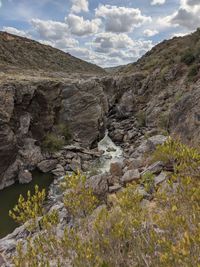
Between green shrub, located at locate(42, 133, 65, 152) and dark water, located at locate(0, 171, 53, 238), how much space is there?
12.5 ft

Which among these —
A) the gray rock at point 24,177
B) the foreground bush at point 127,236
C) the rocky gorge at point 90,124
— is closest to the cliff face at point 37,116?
the rocky gorge at point 90,124

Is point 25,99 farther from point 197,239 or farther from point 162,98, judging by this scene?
point 197,239

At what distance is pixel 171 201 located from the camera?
4.58 metres

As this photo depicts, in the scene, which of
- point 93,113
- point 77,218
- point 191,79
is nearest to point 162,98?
point 191,79

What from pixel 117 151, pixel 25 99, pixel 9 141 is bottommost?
pixel 117 151

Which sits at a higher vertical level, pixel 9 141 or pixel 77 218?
pixel 77 218

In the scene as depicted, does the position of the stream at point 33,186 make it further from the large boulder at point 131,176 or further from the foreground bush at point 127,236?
the foreground bush at point 127,236

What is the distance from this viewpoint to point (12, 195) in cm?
2088

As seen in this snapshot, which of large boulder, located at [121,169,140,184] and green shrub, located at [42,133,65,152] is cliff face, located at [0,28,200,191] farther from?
large boulder, located at [121,169,140,184]

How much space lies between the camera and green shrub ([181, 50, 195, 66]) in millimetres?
38206

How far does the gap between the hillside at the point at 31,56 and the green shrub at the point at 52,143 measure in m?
23.0

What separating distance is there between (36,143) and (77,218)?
77.7ft

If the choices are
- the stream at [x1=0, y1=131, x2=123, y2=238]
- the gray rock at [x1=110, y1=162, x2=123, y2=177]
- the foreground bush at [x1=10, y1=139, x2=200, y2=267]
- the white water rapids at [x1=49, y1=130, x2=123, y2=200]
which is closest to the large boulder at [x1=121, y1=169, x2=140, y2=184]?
the gray rock at [x1=110, y1=162, x2=123, y2=177]

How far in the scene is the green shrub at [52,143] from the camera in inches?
1132
